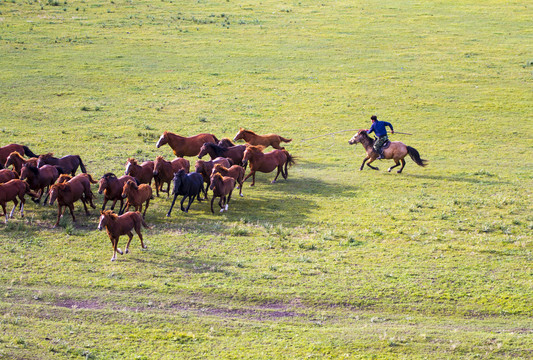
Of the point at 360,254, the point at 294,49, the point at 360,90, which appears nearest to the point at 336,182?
the point at 360,254

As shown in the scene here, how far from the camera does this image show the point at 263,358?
37.6ft

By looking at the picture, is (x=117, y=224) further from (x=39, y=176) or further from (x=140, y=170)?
(x=39, y=176)

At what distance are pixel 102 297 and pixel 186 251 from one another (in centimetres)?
324

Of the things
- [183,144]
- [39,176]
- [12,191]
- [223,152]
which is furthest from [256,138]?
[12,191]

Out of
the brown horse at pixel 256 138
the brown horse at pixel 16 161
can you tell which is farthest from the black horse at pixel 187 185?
the brown horse at pixel 256 138

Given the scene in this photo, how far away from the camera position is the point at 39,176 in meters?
19.4

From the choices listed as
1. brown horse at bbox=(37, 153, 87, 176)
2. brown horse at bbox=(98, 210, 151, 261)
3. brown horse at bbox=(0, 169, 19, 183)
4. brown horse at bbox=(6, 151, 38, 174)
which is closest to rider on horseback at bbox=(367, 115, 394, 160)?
brown horse at bbox=(37, 153, 87, 176)

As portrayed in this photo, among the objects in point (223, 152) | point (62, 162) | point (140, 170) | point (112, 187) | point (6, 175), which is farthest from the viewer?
point (223, 152)

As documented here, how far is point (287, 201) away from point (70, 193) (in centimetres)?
738

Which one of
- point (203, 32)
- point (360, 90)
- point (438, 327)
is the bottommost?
point (438, 327)

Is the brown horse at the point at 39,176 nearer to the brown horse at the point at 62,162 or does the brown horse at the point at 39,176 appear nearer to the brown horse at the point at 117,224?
the brown horse at the point at 62,162

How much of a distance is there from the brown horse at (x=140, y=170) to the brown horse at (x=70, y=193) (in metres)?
1.60

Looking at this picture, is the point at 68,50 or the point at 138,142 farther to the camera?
the point at 68,50

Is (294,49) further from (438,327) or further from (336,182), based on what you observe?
(438,327)
